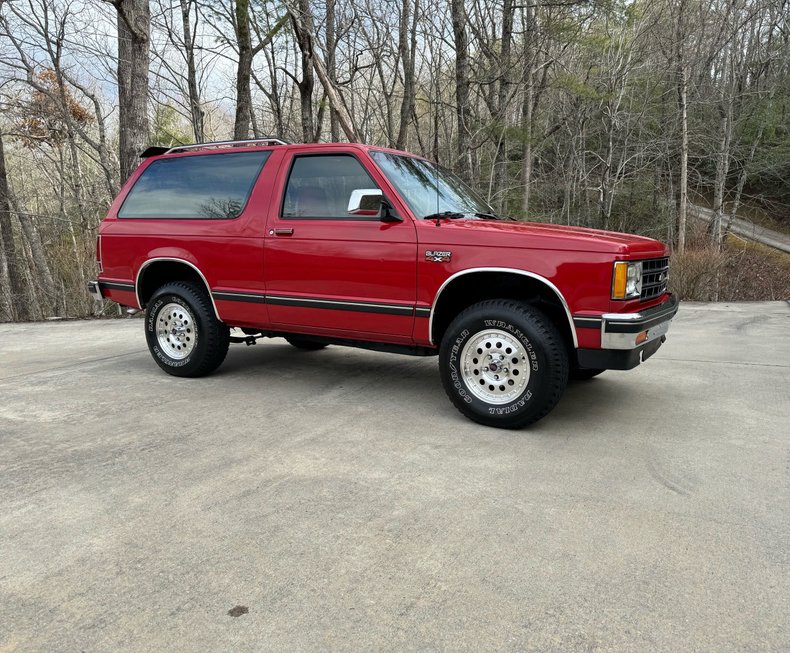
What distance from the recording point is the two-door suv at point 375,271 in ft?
12.3

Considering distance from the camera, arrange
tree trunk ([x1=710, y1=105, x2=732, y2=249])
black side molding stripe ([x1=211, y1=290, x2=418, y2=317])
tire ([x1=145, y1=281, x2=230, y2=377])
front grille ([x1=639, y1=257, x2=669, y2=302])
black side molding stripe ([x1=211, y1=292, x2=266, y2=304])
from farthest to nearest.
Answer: tree trunk ([x1=710, y1=105, x2=732, y2=249]) → tire ([x1=145, y1=281, x2=230, y2=377]) → black side molding stripe ([x1=211, y1=292, x2=266, y2=304]) → black side molding stripe ([x1=211, y1=290, x2=418, y2=317]) → front grille ([x1=639, y1=257, x2=669, y2=302])

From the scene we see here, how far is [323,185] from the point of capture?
4664mm

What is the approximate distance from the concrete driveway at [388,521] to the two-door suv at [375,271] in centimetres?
52

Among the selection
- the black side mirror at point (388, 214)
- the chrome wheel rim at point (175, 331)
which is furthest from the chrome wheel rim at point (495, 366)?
the chrome wheel rim at point (175, 331)

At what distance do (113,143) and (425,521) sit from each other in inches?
1090

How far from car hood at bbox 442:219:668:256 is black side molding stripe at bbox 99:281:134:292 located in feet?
10.7

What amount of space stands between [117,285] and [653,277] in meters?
4.83

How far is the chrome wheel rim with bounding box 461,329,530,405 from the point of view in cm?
391

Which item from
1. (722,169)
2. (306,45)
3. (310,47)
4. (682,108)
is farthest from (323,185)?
(722,169)

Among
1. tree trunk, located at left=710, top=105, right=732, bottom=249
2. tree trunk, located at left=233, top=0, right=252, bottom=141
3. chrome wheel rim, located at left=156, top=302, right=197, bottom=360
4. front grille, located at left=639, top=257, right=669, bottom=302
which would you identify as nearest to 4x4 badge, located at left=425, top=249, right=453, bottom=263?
front grille, located at left=639, top=257, right=669, bottom=302

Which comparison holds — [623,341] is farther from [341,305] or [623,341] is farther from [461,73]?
[461,73]

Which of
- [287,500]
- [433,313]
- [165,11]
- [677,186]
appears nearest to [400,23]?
[165,11]

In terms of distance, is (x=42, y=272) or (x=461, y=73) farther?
(x=42, y=272)

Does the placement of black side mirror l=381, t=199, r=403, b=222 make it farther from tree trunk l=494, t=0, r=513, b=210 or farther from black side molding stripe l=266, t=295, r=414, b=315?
tree trunk l=494, t=0, r=513, b=210
